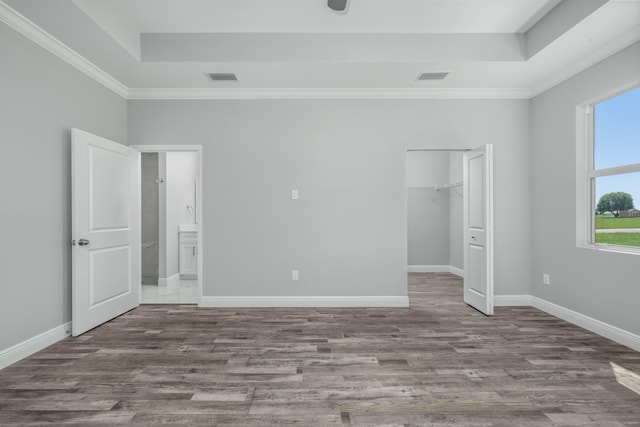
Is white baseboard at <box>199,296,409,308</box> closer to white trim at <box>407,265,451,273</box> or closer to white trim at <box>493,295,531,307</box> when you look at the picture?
white trim at <box>493,295,531,307</box>

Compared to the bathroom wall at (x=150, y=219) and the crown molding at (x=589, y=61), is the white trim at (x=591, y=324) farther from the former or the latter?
the bathroom wall at (x=150, y=219)

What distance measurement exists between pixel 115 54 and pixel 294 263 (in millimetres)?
2866

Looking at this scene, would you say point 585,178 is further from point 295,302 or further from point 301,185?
point 295,302

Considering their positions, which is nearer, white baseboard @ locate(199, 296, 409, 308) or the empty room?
the empty room

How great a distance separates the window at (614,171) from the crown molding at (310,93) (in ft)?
3.77

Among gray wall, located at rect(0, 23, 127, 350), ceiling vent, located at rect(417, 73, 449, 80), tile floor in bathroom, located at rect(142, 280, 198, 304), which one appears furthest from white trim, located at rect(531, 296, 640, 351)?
gray wall, located at rect(0, 23, 127, 350)

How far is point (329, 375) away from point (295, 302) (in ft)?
6.16

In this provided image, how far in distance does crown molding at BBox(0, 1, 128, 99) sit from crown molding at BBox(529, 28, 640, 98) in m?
4.86

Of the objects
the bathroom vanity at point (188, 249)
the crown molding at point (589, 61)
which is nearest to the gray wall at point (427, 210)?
the crown molding at point (589, 61)

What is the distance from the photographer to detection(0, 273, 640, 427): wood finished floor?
6.50ft

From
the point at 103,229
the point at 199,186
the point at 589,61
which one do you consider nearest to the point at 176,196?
the point at 199,186

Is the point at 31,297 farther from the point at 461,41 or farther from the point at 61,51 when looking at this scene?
the point at 461,41

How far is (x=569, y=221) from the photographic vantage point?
3.72 meters

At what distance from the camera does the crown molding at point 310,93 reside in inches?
167
